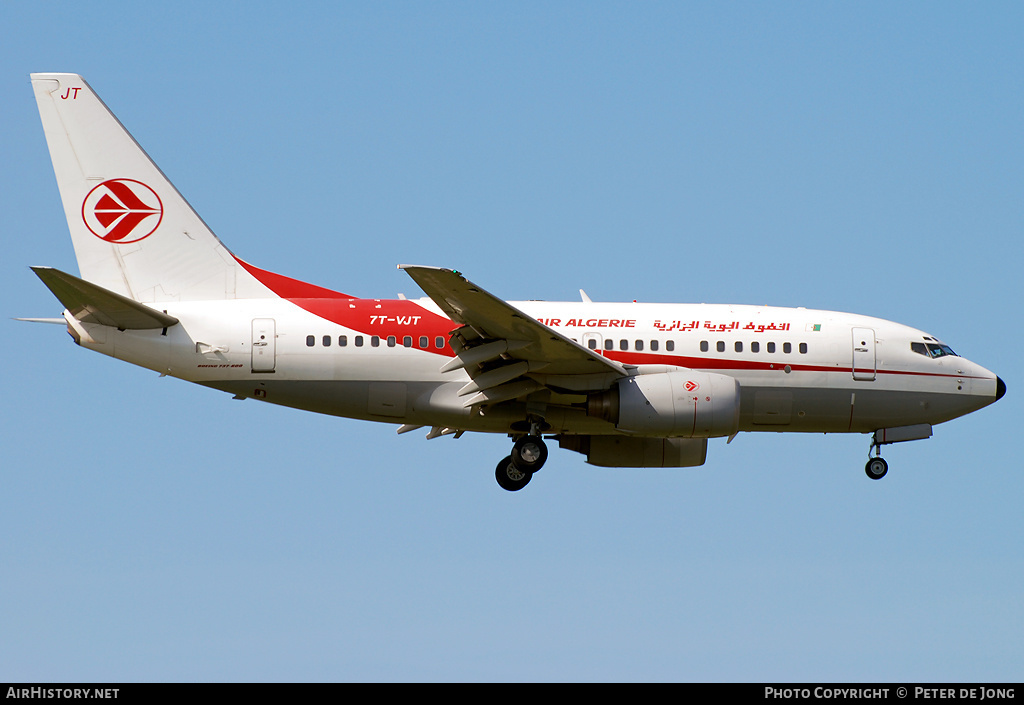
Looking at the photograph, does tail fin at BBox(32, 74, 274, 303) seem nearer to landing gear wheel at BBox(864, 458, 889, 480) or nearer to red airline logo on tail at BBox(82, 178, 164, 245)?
red airline logo on tail at BBox(82, 178, 164, 245)

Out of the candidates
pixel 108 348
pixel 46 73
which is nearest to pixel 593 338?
pixel 108 348

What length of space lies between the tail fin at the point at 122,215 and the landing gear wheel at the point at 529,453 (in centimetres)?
643

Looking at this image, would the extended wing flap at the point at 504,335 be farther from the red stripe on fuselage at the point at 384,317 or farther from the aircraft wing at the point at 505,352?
the red stripe on fuselage at the point at 384,317

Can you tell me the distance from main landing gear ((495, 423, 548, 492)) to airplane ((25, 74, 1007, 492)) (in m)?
0.03

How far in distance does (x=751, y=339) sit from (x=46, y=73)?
1674 cm

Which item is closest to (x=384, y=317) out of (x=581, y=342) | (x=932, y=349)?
(x=581, y=342)

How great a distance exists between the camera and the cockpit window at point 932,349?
30000mm

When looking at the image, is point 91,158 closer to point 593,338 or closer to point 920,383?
point 593,338

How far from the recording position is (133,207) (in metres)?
29.2

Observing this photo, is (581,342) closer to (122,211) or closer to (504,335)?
(504,335)

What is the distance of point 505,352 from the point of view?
26672mm

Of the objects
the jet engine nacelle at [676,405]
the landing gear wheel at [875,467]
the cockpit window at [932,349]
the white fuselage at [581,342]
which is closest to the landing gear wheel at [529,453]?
the white fuselage at [581,342]
